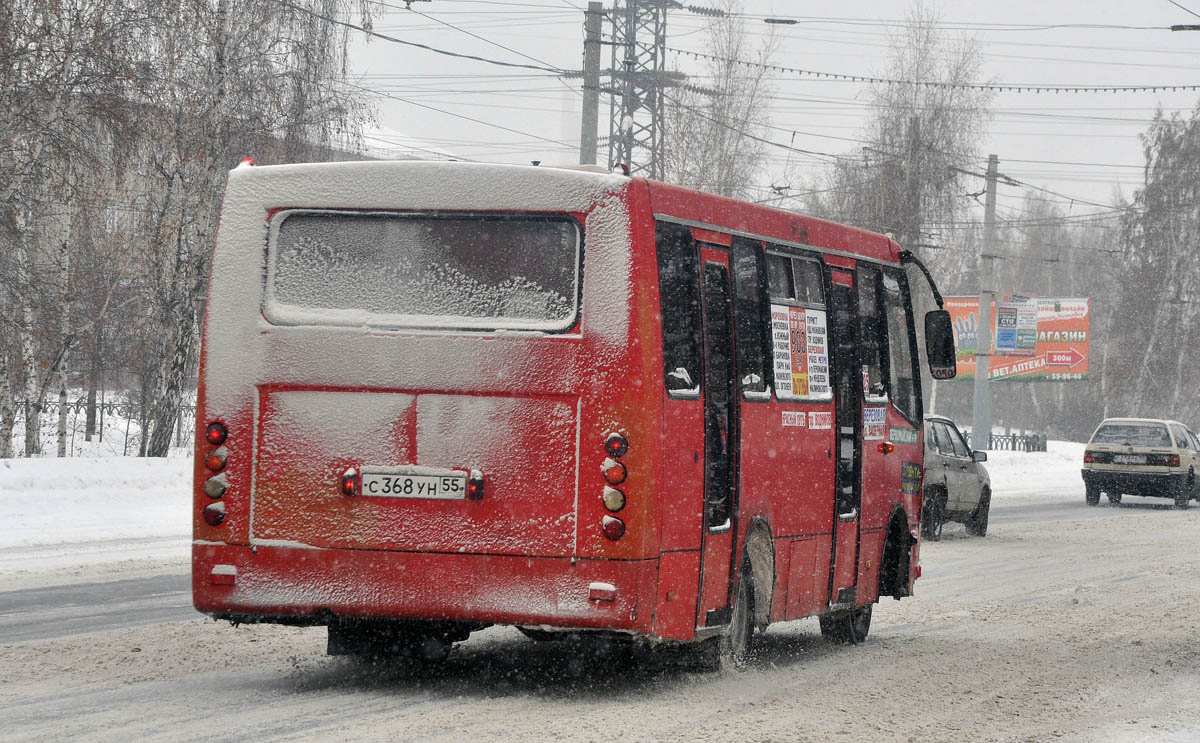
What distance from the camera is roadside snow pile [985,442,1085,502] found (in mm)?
38656

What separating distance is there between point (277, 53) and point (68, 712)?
79.0ft

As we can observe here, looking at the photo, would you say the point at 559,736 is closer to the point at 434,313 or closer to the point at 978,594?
the point at 434,313

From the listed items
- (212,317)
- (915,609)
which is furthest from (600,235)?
(915,609)

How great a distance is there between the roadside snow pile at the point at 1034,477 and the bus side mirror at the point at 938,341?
24.3 meters

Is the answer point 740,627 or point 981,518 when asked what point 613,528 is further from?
point 981,518

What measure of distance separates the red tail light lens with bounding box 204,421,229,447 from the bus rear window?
562mm

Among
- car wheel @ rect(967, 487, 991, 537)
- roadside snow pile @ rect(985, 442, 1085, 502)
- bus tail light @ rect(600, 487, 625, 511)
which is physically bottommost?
roadside snow pile @ rect(985, 442, 1085, 502)

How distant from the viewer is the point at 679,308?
26.8 feet

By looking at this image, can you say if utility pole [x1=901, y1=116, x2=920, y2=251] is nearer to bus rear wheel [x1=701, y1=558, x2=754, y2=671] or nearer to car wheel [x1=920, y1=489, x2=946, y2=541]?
car wheel [x1=920, y1=489, x2=946, y2=541]

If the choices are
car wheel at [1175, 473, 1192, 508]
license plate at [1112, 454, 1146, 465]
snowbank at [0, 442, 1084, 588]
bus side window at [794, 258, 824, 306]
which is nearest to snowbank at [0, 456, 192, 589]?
snowbank at [0, 442, 1084, 588]

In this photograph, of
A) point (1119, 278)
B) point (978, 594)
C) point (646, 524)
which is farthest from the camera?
point (1119, 278)

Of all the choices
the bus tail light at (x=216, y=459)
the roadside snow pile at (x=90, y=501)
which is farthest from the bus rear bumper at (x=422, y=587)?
the roadside snow pile at (x=90, y=501)

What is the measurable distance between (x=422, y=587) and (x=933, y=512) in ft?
49.4

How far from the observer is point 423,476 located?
25.3 feet
